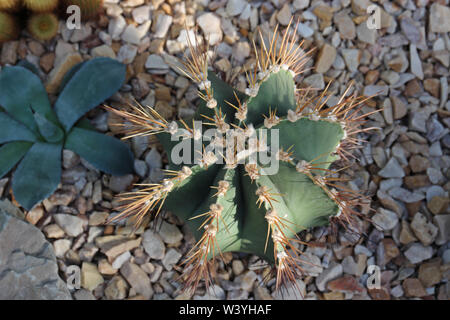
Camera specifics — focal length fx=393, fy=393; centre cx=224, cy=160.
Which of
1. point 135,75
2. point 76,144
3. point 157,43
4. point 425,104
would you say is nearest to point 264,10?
point 157,43

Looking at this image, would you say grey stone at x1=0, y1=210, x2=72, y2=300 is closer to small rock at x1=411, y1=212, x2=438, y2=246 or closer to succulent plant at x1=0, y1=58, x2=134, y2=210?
succulent plant at x1=0, y1=58, x2=134, y2=210

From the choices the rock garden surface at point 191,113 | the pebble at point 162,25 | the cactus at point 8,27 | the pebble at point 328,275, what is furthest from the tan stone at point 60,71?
the pebble at point 328,275

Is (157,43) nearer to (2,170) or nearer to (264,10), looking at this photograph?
(264,10)

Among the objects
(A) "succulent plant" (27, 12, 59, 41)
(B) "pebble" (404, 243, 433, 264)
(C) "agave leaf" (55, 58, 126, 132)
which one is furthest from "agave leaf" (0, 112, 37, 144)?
(B) "pebble" (404, 243, 433, 264)

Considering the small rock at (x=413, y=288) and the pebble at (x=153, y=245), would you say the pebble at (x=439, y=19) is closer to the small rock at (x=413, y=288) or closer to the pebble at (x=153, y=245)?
the small rock at (x=413, y=288)

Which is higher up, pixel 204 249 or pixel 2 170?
pixel 2 170

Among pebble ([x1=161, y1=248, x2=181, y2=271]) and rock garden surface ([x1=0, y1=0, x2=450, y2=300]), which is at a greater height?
rock garden surface ([x1=0, y1=0, x2=450, y2=300])

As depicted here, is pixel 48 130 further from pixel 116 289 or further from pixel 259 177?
pixel 259 177
